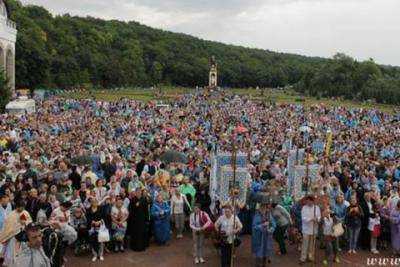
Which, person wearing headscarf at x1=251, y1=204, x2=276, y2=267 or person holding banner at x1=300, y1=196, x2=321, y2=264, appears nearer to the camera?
person wearing headscarf at x1=251, y1=204, x2=276, y2=267

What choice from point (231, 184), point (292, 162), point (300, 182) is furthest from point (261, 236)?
point (292, 162)

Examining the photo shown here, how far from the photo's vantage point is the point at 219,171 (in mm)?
15070

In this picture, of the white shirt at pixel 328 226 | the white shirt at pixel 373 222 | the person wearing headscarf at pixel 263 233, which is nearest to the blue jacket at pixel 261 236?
the person wearing headscarf at pixel 263 233

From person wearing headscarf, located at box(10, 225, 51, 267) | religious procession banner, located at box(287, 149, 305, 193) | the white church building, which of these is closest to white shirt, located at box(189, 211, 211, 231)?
religious procession banner, located at box(287, 149, 305, 193)

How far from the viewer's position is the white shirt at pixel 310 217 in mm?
12695

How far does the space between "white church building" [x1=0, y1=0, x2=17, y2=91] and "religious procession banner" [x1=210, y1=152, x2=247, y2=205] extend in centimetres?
4112

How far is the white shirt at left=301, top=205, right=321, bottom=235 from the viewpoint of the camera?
12695mm

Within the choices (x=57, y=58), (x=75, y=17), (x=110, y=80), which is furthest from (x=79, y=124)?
(x=75, y=17)

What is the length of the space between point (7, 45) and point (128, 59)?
57.2 metres

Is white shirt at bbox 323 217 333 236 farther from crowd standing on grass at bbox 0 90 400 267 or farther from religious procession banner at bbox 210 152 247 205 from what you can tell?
religious procession banner at bbox 210 152 247 205

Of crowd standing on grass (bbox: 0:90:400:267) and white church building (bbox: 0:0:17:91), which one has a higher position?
white church building (bbox: 0:0:17:91)

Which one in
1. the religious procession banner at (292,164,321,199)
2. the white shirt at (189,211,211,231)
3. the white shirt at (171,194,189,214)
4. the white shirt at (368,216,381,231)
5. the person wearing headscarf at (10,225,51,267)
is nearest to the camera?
the person wearing headscarf at (10,225,51,267)

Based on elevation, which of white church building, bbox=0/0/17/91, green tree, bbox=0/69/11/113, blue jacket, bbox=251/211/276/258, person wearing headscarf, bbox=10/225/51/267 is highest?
white church building, bbox=0/0/17/91

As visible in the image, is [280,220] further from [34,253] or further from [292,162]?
[34,253]
